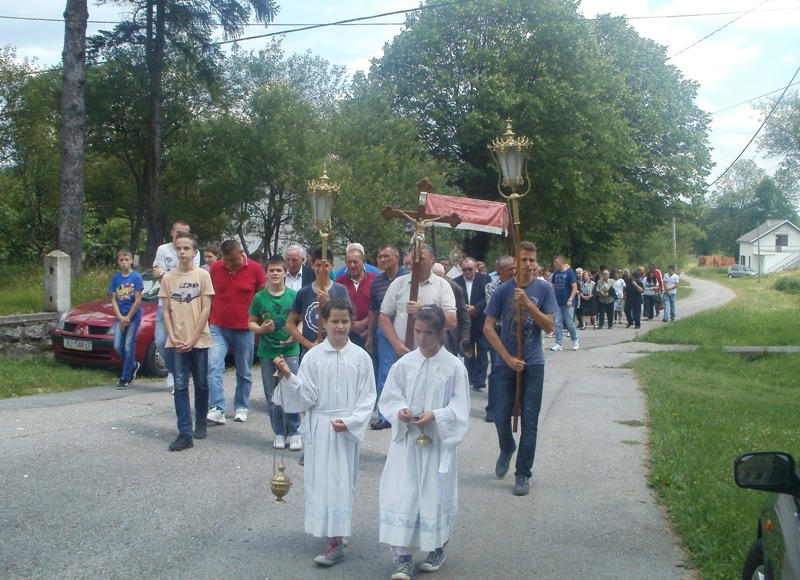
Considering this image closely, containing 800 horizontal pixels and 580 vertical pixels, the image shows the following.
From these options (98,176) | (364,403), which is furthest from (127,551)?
(98,176)

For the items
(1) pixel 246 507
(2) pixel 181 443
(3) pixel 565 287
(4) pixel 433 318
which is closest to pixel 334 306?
(4) pixel 433 318

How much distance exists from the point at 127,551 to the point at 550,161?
29.2 metres

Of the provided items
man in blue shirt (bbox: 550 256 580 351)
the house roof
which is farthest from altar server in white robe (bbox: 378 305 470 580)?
the house roof

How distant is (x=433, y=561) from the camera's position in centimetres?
517

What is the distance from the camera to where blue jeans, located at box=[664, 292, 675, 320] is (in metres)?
28.0

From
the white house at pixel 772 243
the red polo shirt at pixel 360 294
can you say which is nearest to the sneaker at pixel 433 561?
the red polo shirt at pixel 360 294

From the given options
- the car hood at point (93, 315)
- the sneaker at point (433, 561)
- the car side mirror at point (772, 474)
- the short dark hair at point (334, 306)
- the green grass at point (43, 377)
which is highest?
the short dark hair at point (334, 306)

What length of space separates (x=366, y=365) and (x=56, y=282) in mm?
10310

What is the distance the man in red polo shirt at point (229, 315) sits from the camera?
9.06 metres

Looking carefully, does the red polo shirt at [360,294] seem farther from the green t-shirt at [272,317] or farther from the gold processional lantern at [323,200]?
the gold processional lantern at [323,200]

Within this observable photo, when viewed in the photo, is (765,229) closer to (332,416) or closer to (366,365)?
(366,365)

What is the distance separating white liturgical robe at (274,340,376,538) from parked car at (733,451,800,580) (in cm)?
248

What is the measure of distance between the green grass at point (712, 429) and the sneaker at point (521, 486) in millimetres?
1017

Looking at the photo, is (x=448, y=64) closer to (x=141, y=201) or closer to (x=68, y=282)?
(x=141, y=201)
